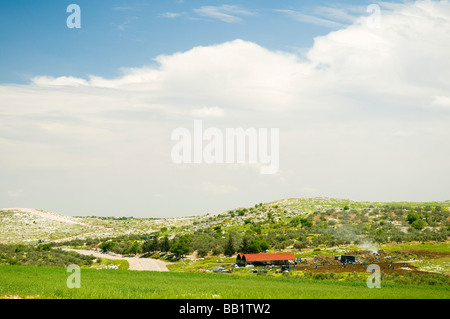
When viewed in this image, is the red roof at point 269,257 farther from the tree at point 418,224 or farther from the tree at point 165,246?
the tree at point 418,224

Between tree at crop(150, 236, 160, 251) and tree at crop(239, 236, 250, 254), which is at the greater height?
tree at crop(239, 236, 250, 254)

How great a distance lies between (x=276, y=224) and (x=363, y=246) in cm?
4283

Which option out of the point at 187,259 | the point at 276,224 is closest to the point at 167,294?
the point at 187,259

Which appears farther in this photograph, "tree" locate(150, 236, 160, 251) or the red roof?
"tree" locate(150, 236, 160, 251)

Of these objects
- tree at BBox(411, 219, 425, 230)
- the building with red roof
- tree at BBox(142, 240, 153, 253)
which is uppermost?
tree at BBox(411, 219, 425, 230)

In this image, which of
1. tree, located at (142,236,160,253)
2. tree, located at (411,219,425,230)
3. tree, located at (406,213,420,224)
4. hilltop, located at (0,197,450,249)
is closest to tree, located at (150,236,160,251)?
tree, located at (142,236,160,253)

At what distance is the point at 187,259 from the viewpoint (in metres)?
93.3

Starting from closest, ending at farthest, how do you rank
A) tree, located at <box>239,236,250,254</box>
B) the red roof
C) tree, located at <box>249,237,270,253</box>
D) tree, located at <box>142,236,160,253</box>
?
the red roof → tree, located at <box>249,237,270,253</box> → tree, located at <box>239,236,250,254</box> → tree, located at <box>142,236,160,253</box>

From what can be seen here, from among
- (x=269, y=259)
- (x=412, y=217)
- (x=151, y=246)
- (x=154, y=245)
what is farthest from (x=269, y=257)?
(x=412, y=217)

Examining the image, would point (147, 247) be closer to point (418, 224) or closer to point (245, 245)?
point (245, 245)

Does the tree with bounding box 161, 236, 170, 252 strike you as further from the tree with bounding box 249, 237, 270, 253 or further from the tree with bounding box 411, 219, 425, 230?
the tree with bounding box 411, 219, 425, 230

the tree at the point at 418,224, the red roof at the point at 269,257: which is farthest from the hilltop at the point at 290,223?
the red roof at the point at 269,257

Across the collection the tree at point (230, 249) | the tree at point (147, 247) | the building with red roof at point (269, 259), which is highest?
the building with red roof at point (269, 259)
